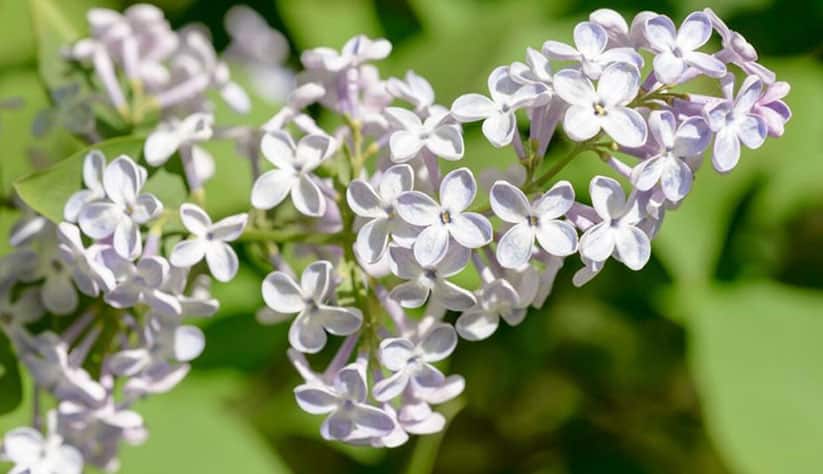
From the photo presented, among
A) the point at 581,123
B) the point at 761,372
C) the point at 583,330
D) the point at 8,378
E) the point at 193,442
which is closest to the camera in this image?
the point at 581,123

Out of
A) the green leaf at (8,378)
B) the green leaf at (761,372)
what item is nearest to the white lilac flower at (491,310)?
the green leaf at (8,378)

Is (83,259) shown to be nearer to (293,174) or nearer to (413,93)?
(293,174)

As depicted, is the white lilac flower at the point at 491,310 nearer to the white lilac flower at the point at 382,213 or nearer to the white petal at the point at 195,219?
the white lilac flower at the point at 382,213

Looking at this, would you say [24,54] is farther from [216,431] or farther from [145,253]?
[145,253]

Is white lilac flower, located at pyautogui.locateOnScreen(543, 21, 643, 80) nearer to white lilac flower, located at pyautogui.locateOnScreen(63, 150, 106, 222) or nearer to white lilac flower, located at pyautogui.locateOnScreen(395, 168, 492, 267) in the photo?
white lilac flower, located at pyautogui.locateOnScreen(395, 168, 492, 267)

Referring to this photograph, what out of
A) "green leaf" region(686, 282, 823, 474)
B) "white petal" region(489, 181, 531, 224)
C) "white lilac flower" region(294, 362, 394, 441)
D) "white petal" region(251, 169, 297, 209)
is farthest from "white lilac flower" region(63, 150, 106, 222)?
"green leaf" region(686, 282, 823, 474)

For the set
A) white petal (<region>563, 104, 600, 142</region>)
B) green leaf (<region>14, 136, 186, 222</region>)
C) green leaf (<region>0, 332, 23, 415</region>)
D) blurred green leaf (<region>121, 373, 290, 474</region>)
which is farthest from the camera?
blurred green leaf (<region>121, 373, 290, 474</region>)

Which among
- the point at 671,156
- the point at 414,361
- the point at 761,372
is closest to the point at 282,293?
the point at 414,361
